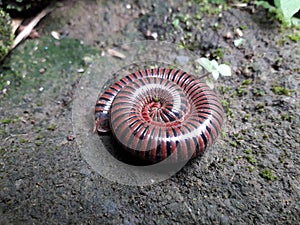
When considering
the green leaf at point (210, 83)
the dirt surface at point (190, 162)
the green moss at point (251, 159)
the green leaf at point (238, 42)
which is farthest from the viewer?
the green leaf at point (238, 42)

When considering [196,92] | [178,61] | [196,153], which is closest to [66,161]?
[196,153]

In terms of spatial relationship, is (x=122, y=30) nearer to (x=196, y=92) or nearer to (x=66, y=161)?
(x=196, y=92)

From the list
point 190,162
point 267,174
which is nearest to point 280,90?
point 267,174

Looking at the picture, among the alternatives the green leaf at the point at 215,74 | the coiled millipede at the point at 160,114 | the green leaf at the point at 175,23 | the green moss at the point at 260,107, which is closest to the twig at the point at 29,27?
the coiled millipede at the point at 160,114

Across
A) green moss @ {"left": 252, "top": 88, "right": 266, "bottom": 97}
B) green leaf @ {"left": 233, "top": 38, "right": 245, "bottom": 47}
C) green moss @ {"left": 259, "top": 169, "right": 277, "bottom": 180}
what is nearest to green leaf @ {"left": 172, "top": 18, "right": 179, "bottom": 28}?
green leaf @ {"left": 233, "top": 38, "right": 245, "bottom": 47}

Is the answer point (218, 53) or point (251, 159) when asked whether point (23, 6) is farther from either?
point (251, 159)

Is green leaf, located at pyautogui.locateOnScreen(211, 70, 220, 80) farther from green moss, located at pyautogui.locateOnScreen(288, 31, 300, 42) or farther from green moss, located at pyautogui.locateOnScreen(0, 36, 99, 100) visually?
green moss, located at pyautogui.locateOnScreen(0, 36, 99, 100)

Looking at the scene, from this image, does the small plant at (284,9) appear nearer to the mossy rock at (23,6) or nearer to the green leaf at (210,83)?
the green leaf at (210,83)
